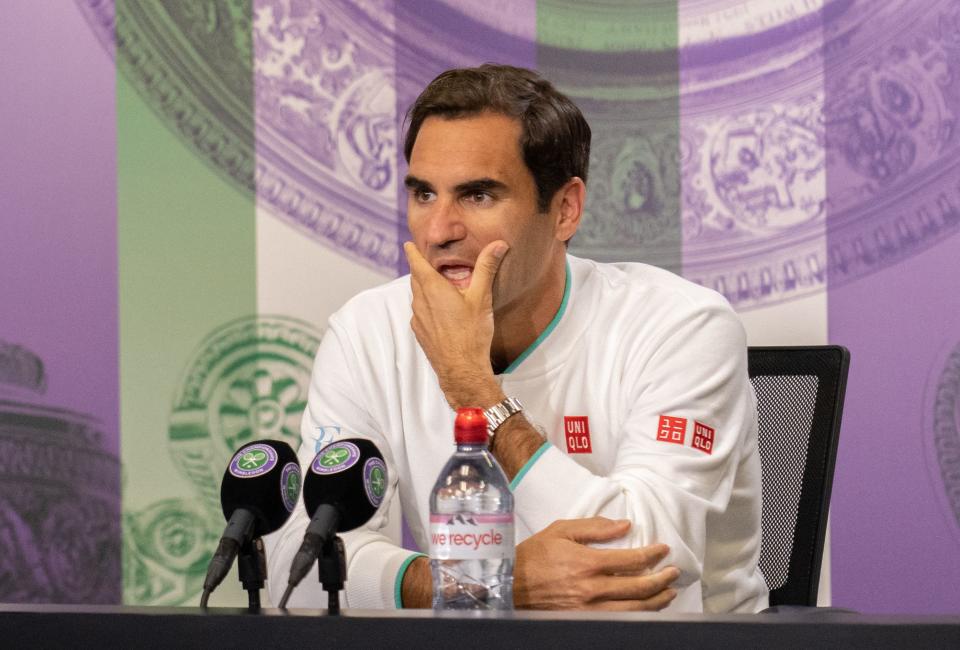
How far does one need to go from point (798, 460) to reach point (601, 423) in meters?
0.37

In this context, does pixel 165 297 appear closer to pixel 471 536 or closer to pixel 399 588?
pixel 399 588

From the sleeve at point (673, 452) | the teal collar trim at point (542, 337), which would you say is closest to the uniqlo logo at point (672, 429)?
the sleeve at point (673, 452)

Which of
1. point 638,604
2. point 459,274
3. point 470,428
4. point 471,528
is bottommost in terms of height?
point 638,604

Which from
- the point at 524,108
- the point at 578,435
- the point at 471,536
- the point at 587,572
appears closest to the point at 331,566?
the point at 471,536

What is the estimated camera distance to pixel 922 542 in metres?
2.59

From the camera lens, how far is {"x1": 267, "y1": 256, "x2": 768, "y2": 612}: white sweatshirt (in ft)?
5.26

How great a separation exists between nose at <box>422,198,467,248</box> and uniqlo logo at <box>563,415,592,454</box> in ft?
1.10

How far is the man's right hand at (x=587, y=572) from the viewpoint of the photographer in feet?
4.76

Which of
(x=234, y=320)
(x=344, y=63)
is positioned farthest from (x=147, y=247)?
(x=344, y=63)

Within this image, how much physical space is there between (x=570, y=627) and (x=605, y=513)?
0.64 meters

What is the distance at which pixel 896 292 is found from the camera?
8.52 feet

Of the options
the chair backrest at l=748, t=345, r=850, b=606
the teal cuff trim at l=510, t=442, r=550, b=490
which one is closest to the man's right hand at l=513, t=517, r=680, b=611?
the teal cuff trim at l=510, t=442, r=550, b=490

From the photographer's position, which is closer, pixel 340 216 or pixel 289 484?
pixel 289 484

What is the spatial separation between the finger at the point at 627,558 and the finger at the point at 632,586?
0.01 meters
